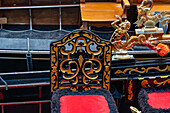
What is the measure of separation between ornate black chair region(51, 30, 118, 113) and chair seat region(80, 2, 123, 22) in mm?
1111

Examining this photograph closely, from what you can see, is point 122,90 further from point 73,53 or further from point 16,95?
point 16,95

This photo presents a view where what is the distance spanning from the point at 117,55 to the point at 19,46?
81 cm

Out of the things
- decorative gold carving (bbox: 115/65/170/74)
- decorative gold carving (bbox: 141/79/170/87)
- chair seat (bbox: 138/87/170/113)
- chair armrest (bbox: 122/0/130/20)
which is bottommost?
chair seat (bbox: 138/87/170/113)

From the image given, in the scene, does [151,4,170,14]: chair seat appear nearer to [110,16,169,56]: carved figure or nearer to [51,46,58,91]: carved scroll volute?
[110,16,169,56]: carved figure

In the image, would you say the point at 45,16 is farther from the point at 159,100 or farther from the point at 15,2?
the point at 159,100

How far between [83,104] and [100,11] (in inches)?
65.5

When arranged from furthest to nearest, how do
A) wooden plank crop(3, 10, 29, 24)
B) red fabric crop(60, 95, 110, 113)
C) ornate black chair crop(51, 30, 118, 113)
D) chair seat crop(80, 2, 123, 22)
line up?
wooden plank crop(3, 10, 29, 24) < chair seat crop(80, 2, 123, 22) < ornate black chair crop(51, 30, 118, 113) < red fabric crop(60, 95, 110, 113)

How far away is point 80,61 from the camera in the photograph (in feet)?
7.07

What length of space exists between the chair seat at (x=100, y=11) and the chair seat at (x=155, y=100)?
1.16 meters

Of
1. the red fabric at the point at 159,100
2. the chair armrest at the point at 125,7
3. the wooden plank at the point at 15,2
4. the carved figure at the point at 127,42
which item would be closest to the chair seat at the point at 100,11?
the chair armrest at the point at 125,7

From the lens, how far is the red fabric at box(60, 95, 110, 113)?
1.94m

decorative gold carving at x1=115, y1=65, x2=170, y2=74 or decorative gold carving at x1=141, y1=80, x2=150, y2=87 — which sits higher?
decorative gold carving at x1=115, y1=65, x2=170, y2=74

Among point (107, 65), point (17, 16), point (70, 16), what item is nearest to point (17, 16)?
point (17, 16)

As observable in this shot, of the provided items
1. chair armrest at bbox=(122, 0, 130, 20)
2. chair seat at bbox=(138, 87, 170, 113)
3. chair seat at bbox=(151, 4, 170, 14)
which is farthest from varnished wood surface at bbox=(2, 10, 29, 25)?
chair seat at bbox=(138, 87, 170, 113)
